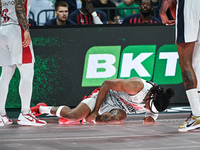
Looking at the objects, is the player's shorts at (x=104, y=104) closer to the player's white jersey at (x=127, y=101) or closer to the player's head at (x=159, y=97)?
the player's white jersey at (x=127, y=101)

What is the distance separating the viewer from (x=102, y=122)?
17.0ft

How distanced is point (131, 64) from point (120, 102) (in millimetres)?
2189

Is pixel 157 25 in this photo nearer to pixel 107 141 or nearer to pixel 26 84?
pixel 26 84

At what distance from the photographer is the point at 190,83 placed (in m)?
4.29

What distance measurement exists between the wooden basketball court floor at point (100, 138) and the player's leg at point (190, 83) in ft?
0.36

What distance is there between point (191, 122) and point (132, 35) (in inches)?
138

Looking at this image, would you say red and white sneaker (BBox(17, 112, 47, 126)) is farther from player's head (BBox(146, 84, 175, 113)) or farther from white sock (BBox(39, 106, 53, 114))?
player's head (BBox(146, 84, 175, 113))

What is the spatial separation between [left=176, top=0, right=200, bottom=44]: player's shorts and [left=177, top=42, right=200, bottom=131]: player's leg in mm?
90

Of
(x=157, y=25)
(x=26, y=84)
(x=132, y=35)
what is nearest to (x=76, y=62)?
(x=132, y=35)

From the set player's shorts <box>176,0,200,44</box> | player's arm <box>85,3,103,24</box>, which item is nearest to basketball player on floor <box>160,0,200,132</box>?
player's shorts <box>176,0,200,44</box>

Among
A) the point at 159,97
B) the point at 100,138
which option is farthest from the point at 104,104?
the point at 100,138

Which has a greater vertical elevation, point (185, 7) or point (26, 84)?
point (185, 7)

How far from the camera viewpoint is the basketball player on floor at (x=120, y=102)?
5.08 meters

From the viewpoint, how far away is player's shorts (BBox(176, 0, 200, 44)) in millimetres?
4281
